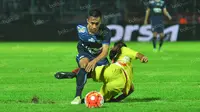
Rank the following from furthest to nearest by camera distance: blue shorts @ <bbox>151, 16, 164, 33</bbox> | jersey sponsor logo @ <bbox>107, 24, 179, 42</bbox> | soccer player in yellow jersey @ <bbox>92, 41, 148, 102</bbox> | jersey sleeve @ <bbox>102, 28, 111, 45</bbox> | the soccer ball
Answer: jersey sponsor logo @ <bbox>107, 24, 179, 42</bbox>
blue shorts @ <bbox>151, 16, 164, 33</bbox>
jersey sleeve @ <bbox>102, 28, 111, 45</bbox>
soccer player in yellow jersey @ <bbox>92, 41, 148, 102</bbox>
the soccer ball

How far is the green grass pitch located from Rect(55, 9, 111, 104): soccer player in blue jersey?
496mm

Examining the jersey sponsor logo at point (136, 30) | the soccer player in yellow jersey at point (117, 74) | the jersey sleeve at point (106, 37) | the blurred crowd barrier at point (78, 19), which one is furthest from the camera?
the blurred crowd barrier at point (78, 19)

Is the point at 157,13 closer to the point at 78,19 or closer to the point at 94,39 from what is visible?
the point at 78,19

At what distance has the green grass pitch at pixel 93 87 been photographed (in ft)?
34.2

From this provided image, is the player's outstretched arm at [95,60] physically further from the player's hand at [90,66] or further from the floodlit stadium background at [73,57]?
the floodlit stadium background at [73,57]

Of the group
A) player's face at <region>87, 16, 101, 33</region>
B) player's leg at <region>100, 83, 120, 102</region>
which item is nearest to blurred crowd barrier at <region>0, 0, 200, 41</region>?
player's leg at <region>100, 83, 120, 102</region>

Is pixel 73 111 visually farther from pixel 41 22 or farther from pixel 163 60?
pixel 41 22

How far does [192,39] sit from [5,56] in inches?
584

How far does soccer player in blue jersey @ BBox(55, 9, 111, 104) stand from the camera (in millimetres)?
10805

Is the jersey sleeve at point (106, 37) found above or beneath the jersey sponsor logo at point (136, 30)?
above

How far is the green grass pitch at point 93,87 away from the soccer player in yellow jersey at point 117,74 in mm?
255

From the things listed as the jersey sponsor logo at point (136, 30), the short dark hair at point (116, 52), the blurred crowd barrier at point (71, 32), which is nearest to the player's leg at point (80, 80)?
the short dark hair at point (116, 52)

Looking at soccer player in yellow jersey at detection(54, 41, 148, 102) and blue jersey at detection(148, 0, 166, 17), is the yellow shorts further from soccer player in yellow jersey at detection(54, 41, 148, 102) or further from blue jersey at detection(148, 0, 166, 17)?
blue jersey at detection(148, 0, 166, 17)

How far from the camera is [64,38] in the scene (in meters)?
36.3
